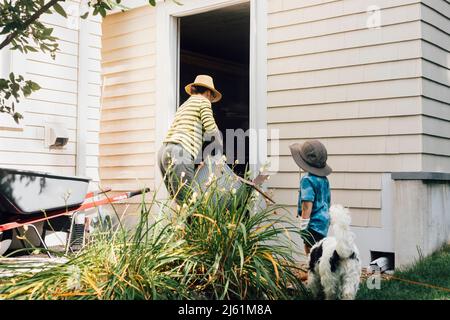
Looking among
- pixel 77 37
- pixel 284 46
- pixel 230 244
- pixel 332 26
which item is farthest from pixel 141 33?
pixel 230 244

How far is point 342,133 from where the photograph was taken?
→ 6133 millimetres

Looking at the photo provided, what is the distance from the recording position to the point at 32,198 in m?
5.82

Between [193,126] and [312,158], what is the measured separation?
1.44 metres

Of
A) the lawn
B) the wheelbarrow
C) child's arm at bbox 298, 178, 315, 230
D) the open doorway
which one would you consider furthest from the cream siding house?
the open doorway

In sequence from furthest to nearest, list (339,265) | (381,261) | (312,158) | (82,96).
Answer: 1. (82,96)
2. (381,261)
3. (312,158)
4. (339,265)

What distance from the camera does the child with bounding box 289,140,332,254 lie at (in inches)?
188

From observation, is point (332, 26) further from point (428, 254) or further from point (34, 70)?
point (34, 70)

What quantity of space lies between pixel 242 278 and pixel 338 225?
0.63 meters

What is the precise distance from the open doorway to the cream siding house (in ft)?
5.42

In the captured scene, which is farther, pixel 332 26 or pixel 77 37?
pixel 77 37

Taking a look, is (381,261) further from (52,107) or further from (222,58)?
(222,58)

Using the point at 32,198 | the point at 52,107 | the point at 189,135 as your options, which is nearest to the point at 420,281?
the point at 189,135
